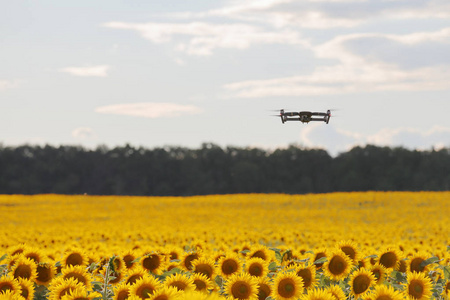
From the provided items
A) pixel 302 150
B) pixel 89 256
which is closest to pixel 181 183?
pixel 302 150

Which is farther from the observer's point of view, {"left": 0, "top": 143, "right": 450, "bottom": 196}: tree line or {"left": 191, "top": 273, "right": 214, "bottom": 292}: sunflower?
{"left": 0, "top": 143, "right": 450, "bottom": 196}: tree line

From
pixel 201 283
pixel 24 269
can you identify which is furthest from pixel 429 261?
pixel 24 269

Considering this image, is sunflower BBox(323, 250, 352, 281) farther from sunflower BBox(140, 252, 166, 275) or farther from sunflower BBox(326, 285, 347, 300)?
sunflower BBox(140, 252, 166, 275)

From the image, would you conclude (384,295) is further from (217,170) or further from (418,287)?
(217,170)

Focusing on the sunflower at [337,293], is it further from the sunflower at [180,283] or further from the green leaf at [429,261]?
the green leaf at [429,261]

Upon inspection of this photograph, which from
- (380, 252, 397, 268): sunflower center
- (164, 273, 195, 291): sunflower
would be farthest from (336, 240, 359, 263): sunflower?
(164, 273, 195, 291): sunflower

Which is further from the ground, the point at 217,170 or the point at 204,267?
the point at 217,170

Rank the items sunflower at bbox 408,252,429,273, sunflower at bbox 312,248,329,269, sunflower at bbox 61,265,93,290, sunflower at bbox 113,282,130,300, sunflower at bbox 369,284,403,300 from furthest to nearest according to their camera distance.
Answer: sunflower at bbox 312,248,329,269 < sunflower at bbox 408,252,429,273 < sunflower at bbox 61,265,93,290 < sunflower at bbox 113,282,130,300 < sunflower at bbox 369,284,403,300
